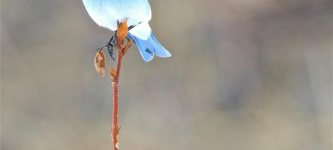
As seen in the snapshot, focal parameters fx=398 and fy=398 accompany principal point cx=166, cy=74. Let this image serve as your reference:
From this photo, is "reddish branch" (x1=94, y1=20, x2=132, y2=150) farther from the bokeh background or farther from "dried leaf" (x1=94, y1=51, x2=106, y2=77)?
the bokeh background

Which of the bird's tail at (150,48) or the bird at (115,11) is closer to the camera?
the bird at (115,11)

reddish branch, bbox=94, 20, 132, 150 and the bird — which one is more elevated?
the bird

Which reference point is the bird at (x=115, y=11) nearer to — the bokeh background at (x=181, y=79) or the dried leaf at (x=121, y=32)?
the dried leaf at (x=121, y=32)

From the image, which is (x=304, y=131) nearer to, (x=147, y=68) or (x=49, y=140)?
(x=147, y=68)

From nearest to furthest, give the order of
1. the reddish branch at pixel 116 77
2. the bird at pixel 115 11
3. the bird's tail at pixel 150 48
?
1. the reddish branch at pixel 116 77
2. the bird at pixel 115 11
3. the bird's tail at pixel 150 48

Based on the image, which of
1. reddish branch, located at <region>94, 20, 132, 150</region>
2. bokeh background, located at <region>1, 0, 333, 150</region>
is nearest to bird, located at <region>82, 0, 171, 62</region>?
reddish branch, located at <region>94, 20, 132, 150</region>

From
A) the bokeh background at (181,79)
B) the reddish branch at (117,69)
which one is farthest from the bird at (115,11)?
the bokeh background at (181,79)

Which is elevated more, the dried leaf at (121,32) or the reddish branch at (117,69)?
the dried leaf at (121,32)

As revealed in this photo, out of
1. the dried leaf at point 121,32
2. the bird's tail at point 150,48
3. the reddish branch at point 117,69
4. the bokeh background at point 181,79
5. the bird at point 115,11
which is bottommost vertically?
the bokeh background at point 181,79
